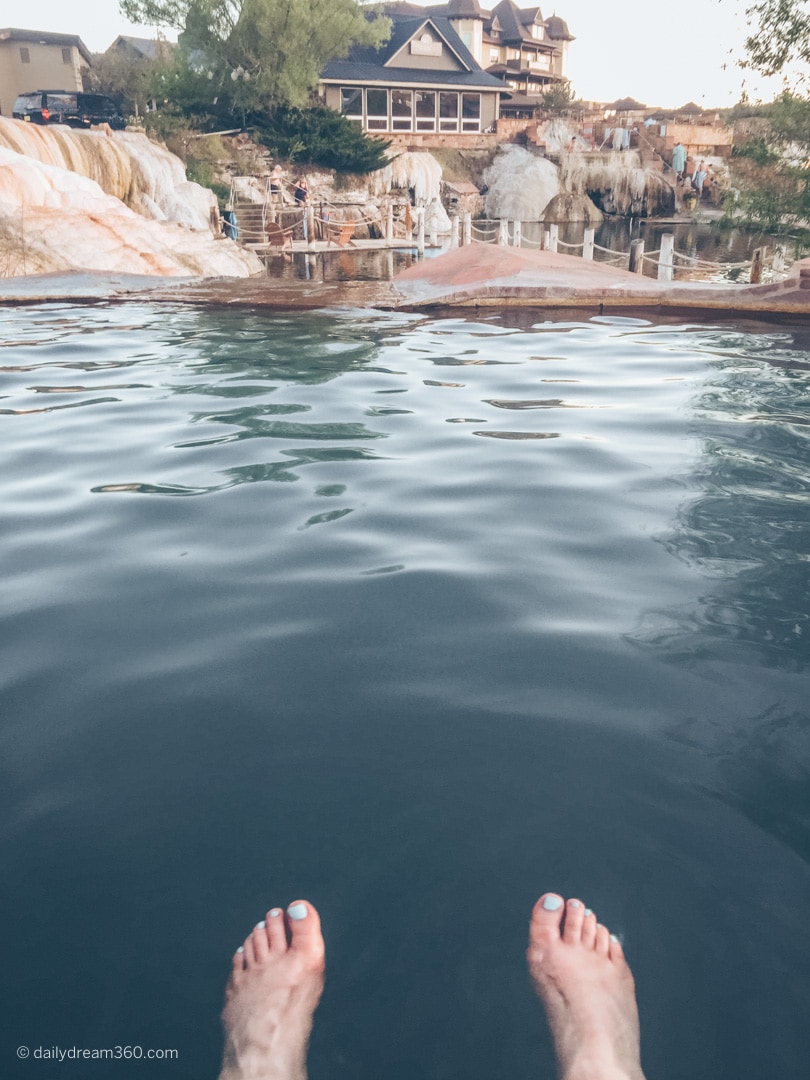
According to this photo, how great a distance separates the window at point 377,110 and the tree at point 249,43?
6.45 meters

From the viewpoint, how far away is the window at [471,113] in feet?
140

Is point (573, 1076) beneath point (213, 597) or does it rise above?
beneath

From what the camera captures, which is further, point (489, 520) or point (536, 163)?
point (536, 163)

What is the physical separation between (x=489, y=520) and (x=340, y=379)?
3580mm

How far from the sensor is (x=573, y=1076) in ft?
5.58

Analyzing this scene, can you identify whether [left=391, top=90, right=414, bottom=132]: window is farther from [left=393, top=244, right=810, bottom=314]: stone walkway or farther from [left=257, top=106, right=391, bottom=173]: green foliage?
[left=393, top=244, right=810, bottom=314]: stone walkway

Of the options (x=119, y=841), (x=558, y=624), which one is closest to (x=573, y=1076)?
(x=119, y=841)

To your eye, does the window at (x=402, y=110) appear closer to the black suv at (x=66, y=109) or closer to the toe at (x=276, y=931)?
the black suv at (x=66, y=109)

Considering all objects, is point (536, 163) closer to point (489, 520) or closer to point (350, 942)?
point (489, 520)

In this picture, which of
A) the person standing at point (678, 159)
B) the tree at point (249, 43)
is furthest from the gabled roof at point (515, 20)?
the tree at point (249, 43)

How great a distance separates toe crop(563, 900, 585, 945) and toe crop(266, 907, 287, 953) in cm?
67

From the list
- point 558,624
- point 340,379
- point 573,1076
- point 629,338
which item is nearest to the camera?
point 573,1076

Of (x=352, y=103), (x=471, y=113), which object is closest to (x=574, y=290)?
(x=352, y=103)

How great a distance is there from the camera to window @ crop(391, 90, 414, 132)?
4016cm
